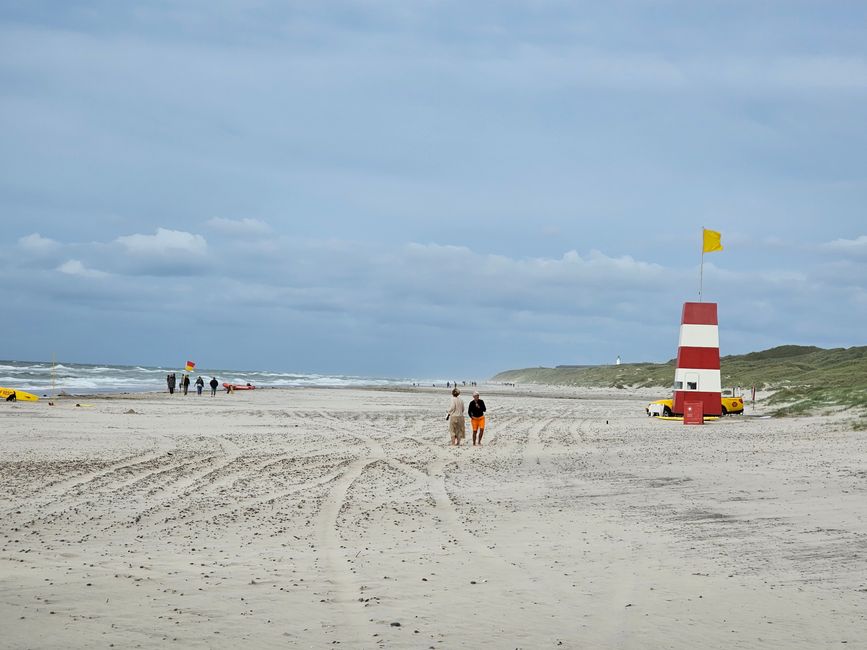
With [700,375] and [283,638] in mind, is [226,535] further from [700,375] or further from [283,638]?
[700,375]

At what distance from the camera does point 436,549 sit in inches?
380

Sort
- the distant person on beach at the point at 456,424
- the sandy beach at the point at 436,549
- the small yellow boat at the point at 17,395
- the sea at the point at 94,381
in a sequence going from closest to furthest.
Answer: the sandy beach at the point at 436,549 → the distant person on beach at the point at 456,424 → the small yellow boat at the point at 17,395 → the sea at the point at 94,381

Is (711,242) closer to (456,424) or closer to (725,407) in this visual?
(725,407)

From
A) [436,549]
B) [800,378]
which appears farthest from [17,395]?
[800,378]

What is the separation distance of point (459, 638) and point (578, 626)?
0.91 m

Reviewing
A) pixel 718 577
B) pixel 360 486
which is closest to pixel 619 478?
pixel 360 486

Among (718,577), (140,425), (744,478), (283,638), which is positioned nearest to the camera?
(283,638)

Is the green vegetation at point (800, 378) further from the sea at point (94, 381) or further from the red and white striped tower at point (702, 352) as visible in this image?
the sea at point (94, 381)

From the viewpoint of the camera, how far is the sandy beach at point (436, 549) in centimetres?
669

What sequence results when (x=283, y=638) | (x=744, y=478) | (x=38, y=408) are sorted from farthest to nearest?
(x=38, y=408)
(x=744, y=478)
(x=283, y=638)

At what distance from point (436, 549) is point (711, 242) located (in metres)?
30.1

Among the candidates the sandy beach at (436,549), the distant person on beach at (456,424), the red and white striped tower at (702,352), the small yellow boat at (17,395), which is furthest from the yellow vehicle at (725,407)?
the small yellow boat at (17,395)

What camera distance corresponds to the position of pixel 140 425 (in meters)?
29.6

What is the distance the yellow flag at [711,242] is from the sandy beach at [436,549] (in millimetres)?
17102
